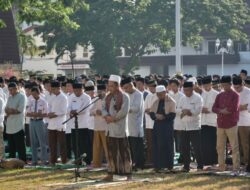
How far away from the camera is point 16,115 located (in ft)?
59.6

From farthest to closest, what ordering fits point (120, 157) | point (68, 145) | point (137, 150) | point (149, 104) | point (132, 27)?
point (132, 27) → point (68, 145) → point (149, 104) → point (137, 150) → point (120, 157)

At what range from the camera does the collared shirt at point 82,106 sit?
1783cm

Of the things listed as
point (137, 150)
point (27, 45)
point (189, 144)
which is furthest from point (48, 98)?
point (27, 45)

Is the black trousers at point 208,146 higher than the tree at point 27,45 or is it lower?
lower

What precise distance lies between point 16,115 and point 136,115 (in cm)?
324

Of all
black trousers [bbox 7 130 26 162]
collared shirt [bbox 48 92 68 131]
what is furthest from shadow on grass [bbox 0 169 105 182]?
collared shirt [bbox 48 92 68 131]

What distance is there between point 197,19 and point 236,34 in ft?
13.5

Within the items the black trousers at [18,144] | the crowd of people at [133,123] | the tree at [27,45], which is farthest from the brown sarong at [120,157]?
the tree at [27,45]

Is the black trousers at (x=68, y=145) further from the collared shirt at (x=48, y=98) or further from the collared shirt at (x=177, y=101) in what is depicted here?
the collared shirt at (x=177, y=101)

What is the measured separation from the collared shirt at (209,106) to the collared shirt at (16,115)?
4.39m

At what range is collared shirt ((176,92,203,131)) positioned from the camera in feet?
54.8

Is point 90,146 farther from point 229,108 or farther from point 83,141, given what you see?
point 229,108

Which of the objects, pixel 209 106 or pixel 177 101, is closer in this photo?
pixel 209 106

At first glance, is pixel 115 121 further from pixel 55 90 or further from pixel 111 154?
pixel 55 90
